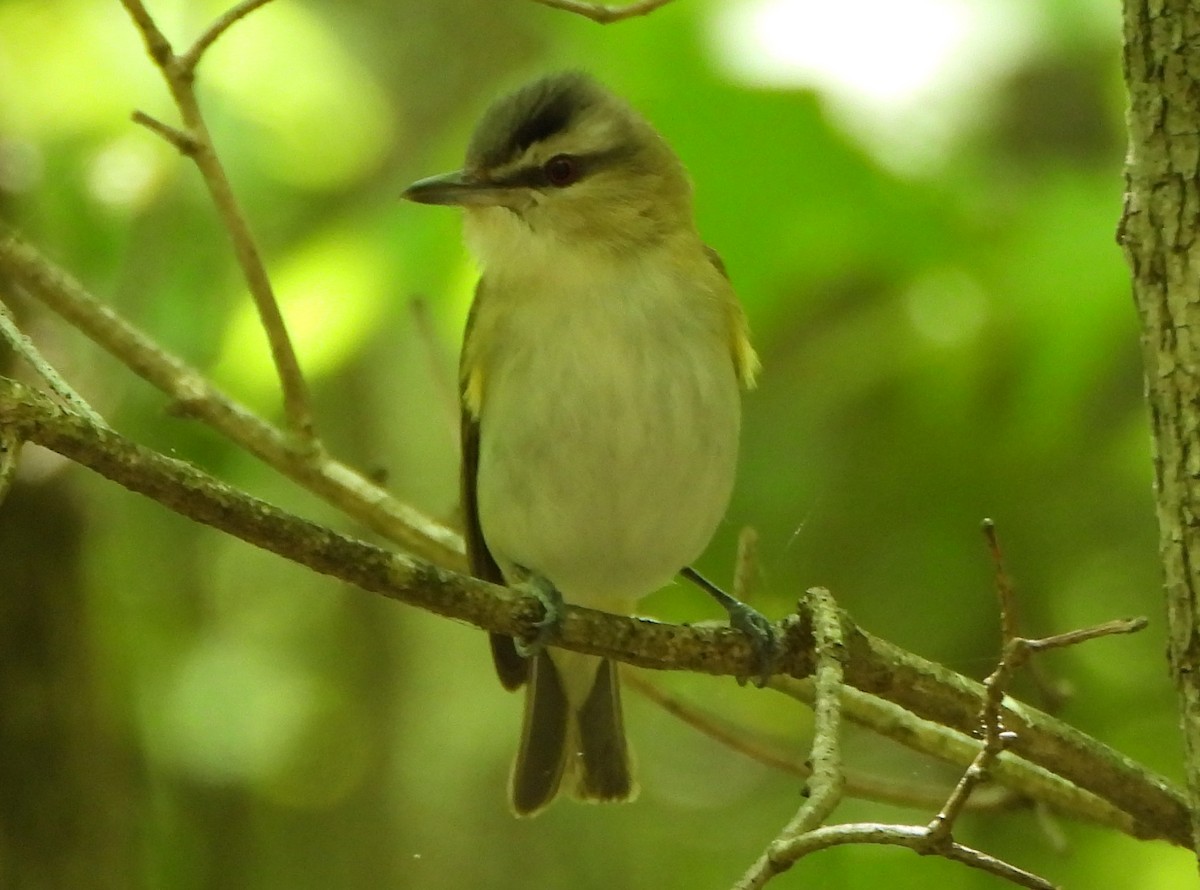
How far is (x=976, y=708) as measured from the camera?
164 centimetres

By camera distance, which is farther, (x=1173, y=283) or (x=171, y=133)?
(x=171, y=133)

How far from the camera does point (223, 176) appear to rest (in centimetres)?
201

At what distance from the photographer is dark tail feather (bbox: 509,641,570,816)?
2.40 meters

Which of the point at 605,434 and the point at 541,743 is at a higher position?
the point at 605,434

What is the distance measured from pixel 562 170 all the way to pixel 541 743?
994 mm

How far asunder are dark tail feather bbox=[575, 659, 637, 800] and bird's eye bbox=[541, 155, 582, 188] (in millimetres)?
813

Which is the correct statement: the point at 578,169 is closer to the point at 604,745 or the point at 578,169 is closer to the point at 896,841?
the point at 604,745

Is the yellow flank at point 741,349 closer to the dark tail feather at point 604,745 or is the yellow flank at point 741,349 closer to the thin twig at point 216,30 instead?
the dark tail feather at point 604,745

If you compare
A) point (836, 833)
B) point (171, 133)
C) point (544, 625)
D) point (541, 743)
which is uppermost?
point (171, 133)

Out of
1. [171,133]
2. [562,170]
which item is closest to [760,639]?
[562,170]

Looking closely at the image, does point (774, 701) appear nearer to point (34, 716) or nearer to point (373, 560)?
point (34, 716)

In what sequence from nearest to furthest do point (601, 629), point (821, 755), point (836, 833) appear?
point (836, 833), point (821, 755), point (601, 629)

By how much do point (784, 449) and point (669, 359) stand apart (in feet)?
3.69

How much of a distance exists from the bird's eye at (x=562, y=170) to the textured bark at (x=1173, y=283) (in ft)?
2.97
